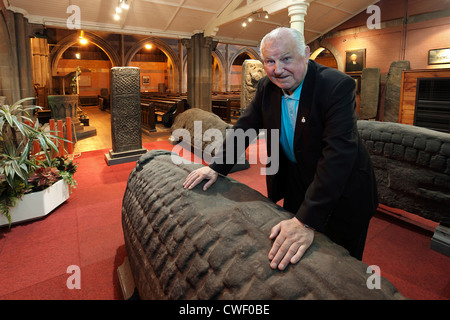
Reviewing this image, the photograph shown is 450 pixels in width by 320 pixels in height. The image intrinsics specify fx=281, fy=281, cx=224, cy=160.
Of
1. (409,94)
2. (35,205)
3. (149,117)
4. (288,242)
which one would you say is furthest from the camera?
(149,117)

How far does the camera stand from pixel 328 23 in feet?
30.0

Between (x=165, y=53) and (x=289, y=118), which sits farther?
(x=165, y=53)

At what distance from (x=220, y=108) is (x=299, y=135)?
8974mm

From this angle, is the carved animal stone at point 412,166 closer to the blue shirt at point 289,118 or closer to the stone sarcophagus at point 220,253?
the blue shirt at point 289,118

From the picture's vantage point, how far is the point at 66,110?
287 inches

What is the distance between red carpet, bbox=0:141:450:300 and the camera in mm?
1785

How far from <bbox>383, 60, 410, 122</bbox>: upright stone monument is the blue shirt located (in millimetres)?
7642

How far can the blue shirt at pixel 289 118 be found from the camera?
1220 millimetres

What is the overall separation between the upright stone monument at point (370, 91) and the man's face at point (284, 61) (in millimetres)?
8195

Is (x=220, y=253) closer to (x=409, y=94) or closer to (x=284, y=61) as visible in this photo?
(x=284, y=61)

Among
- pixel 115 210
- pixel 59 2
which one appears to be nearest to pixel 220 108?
pixel 59 2

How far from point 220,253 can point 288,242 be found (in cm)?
19

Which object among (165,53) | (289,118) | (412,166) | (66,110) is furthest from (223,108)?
(165,53)

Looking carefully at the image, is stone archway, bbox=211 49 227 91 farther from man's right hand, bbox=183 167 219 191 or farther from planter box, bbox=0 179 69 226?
man's right hand, bbox=183 167 219 191
